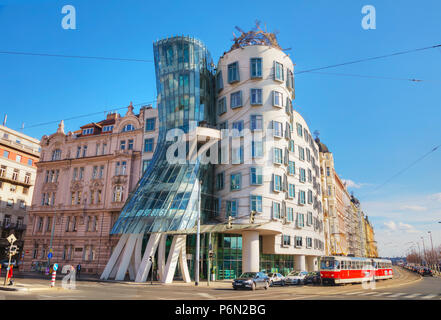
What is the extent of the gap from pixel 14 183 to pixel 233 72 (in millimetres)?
49566

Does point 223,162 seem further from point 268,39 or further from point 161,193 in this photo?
point 268,39

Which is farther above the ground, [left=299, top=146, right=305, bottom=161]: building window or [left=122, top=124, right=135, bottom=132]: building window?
[left=122, top=124, right=135, bottom=132]: building window

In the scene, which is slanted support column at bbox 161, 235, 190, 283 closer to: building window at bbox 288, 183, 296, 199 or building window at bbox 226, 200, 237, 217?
building window at bbox 226, 200, 237, 217

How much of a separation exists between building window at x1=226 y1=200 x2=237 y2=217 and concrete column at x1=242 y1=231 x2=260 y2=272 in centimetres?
266

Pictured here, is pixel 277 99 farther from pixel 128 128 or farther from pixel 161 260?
pixel 128 128

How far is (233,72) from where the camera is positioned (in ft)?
149

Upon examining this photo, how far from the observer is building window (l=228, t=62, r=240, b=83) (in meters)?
44.8

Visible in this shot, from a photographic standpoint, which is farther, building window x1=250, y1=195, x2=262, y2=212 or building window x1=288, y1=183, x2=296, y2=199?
building window x1=288, y1=183, x2=296, y2=199

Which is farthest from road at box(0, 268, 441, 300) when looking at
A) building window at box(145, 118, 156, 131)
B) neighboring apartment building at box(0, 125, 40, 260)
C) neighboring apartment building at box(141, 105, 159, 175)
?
neighboring apartment building at box(0, 125, 40, 260)

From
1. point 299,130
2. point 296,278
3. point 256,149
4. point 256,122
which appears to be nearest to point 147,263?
point 296,278

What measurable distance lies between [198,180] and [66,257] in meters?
26.3

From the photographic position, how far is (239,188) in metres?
41.7

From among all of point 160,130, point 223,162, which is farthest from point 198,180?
point 160,130
